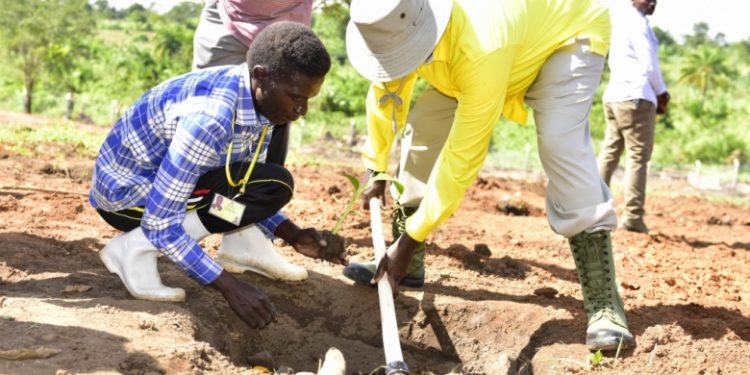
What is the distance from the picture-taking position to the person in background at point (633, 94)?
631 cm

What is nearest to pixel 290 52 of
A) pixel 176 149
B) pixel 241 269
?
pixel 176 149

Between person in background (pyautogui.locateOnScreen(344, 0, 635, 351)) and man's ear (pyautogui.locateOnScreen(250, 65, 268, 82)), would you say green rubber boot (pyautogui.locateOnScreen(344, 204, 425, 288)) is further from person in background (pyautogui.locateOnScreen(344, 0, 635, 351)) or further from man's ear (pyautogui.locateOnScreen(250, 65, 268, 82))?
man's ear (pyautogui.locateOnScreen(250, 65, 268, 82))

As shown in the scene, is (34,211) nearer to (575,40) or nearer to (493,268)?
(493,268)

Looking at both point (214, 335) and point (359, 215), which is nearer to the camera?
point (214, 335)

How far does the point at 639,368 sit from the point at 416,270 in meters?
1.19

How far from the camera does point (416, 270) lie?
4086mm

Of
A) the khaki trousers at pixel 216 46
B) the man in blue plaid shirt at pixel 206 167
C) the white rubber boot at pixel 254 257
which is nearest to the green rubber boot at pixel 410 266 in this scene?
the white rubber boot at pixel 254 257

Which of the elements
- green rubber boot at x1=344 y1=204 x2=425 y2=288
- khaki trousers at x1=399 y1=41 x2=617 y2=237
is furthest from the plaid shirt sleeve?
khaki trousers at x1=399 y1=41 x2=617 y2=237

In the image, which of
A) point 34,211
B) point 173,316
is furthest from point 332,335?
point 34,211

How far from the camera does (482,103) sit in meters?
2.95

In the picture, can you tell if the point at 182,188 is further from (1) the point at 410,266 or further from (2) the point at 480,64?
(1) the point at 410,266

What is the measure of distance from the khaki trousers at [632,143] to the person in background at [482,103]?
2.90m

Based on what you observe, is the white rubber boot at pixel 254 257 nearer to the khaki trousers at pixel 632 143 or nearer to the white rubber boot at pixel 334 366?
the white rubber boot at pixel 334 366

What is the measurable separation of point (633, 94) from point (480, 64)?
3737mm
